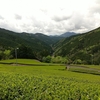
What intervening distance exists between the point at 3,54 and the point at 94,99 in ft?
548

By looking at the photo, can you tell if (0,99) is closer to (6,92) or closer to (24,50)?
(6,92)

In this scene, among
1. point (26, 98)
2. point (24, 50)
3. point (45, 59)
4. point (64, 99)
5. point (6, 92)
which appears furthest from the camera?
point (45, 59)

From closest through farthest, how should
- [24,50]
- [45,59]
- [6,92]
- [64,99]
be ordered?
[64,99] < [6,92] < [24,50] < [45,59]

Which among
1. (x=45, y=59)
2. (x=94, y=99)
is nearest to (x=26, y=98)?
(x=94, y=99)

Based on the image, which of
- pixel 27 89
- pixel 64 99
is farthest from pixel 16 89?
pixel 64 99

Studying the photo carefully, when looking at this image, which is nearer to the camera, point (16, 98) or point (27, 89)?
point (16, 98)

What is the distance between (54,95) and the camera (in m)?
13.9

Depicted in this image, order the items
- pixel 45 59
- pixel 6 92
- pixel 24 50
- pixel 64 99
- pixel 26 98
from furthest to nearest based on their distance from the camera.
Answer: pixel 45 59
pixel 24 50
pixel 6 92
pixel 26 98
pixel 64 99

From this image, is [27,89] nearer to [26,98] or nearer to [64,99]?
[26,98]

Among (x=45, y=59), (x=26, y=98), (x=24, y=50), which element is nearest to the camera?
(x=26, y=98)

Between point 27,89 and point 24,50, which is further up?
point 24,50

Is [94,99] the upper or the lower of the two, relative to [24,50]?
lower

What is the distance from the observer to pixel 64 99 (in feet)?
42.9

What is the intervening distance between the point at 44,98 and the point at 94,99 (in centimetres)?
347
